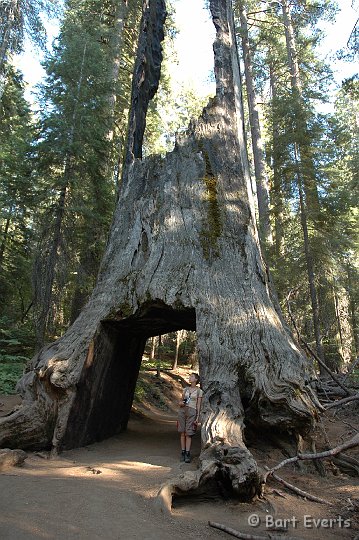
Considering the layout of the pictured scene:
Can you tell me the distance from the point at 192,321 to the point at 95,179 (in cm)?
699

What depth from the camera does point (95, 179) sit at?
13.9 meters

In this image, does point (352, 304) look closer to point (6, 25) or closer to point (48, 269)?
point (48, 269)

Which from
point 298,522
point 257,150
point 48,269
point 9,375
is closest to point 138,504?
point 298,522

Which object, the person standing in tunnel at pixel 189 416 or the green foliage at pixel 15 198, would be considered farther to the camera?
the green foliage at pixel 15 198

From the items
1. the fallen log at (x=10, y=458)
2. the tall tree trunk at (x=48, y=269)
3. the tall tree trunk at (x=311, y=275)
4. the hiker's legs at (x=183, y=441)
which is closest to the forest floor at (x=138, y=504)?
the fallen log at (x=10, y=458)

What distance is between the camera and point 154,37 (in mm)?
11664

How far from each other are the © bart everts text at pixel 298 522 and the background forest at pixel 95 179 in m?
5.29

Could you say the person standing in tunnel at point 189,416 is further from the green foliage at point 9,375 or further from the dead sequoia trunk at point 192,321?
the green foliage at point 9,375

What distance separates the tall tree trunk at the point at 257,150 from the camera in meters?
18.4

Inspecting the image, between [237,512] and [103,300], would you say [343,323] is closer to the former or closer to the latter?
[103,300]

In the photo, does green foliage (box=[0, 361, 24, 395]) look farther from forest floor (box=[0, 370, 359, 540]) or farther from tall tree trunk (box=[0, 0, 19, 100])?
tall tree trunk (box=[0, 0, 19, 100])

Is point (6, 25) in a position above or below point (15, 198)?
above

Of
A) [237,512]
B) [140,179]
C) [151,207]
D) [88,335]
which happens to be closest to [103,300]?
[88,335]

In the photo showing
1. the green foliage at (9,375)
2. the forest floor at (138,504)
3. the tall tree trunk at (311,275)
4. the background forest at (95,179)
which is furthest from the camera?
the tall tree trunk at (311,275)
